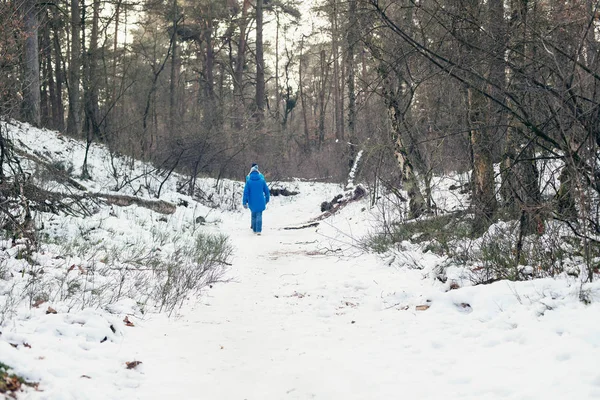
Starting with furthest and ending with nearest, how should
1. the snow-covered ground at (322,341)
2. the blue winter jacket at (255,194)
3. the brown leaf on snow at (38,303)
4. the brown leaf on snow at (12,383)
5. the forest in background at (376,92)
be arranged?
the blue winter jacket at (255,194), the forest in background at (376,92), the brown leaf on snow at (38,303), the snow-covered ground at (322,341), the brown leaf on snow at (12,383)

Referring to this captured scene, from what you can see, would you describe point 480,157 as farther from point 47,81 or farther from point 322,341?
point 47,81

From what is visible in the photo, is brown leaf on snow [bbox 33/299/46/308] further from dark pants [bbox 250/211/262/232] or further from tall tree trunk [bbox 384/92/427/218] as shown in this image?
dark pants [bbox 250/211/262/232]

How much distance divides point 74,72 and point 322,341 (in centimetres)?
1516

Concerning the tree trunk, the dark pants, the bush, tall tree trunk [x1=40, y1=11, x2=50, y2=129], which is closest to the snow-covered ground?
the bush

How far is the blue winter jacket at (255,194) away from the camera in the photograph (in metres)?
12.9

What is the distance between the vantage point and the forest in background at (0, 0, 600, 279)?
4.39 metres

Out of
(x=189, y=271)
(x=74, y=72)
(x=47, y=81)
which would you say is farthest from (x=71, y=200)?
(x=47, y=81)

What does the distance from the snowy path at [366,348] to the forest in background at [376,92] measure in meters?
1.09

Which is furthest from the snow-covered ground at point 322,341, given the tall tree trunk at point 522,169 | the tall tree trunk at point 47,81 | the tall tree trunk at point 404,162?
the tall tree trunk at point 47,81

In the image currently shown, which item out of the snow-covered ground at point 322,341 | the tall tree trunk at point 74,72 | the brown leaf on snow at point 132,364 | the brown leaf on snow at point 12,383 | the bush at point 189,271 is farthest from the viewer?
the tall tree trunk at point 74,72

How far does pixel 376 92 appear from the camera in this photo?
8.09 m

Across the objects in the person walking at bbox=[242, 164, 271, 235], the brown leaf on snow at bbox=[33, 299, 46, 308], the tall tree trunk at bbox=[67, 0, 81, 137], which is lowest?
the brown leaf on snow at bbox=[33, 299, 46, 308]

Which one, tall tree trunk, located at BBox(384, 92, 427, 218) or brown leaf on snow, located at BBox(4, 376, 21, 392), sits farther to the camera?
tall tree trunk, located at BBox(384, 92, 427, 218)

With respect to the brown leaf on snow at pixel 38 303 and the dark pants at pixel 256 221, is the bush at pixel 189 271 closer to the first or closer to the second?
the brown leaf on snow at pixel 38 303
